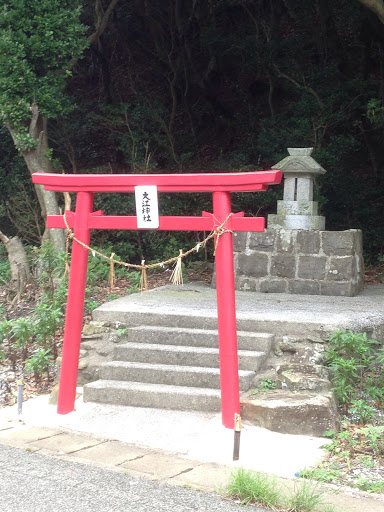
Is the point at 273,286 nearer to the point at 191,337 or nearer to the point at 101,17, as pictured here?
the point at 191,337

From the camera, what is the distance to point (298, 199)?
8.46 m

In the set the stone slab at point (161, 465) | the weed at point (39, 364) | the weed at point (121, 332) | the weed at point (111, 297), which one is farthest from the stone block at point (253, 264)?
the stone slab at point (161, 465)

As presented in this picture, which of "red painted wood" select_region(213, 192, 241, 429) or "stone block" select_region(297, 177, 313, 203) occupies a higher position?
"stone block" select_region(297, 177, 313, 203)

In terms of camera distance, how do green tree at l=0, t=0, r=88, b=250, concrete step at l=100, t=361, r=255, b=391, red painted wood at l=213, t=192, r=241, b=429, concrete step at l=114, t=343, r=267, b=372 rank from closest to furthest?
red painted wood at l=213, t=192, r=241, b=429 → concrete step at l=100, t=361, r=255, b=391 → concrete step at l=114, t=343, r=267, b=372 → green tree at l=0, t=0, r=88, b=250

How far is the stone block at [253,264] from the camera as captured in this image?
847 centimetres

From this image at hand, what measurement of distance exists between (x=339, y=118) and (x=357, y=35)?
3140 mm

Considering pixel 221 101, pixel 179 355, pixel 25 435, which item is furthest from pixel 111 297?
pixel 221 101

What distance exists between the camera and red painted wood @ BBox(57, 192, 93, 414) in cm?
543

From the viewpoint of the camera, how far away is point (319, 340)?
19.1 ft

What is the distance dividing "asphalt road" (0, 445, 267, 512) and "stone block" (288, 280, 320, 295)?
4.72m

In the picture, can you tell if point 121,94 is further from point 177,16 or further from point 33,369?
point 33,369

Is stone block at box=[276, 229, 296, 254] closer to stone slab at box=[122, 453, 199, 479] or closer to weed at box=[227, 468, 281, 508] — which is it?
stone slab at box=[122, 453, 199, 479]

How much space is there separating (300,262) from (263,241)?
570 millimetres

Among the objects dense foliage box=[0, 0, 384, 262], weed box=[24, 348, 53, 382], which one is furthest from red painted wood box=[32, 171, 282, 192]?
dense foliage box=[0, 0, 384, 262]
